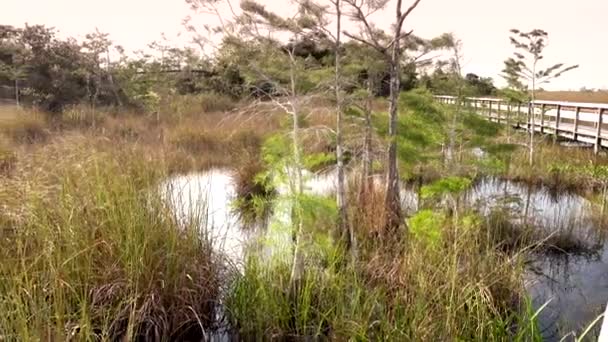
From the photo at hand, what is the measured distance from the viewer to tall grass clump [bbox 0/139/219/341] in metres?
Answer: 2.34

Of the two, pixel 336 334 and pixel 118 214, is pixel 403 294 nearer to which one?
pixel 336 334

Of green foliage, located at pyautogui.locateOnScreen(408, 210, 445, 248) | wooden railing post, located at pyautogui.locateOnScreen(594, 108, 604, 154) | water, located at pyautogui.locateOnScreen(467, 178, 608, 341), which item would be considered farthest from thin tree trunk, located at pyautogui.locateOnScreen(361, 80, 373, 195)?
wooden railing post, located at pyautogui.locateOnScreen(594, 108, 604, 154)

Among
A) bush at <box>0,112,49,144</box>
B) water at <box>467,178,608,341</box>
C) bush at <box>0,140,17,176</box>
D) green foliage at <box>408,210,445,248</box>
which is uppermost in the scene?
bush at <box>0,112,49,144</box>

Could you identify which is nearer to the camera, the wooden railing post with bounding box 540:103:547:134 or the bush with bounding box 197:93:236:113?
the wooden railing post with bounding box 540:103:547:134

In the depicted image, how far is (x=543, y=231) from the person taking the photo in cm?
528

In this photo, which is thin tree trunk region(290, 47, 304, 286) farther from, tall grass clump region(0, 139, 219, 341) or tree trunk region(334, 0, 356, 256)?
tall grass clump region(0, 139, 219, 341)

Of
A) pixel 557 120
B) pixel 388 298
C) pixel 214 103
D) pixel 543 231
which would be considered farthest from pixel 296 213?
pixel 214 103

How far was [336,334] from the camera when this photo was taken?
2.60 meters

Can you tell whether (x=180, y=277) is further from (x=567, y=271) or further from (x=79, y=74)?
(x=79, y=74)

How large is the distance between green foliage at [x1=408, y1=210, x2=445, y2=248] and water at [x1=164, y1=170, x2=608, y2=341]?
0.75 meters

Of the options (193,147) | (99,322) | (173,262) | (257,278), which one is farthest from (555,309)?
(193,147)

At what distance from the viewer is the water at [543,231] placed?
3344 mm

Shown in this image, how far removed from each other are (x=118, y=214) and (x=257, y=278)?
95 centimetres

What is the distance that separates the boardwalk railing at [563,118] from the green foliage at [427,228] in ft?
10.5
